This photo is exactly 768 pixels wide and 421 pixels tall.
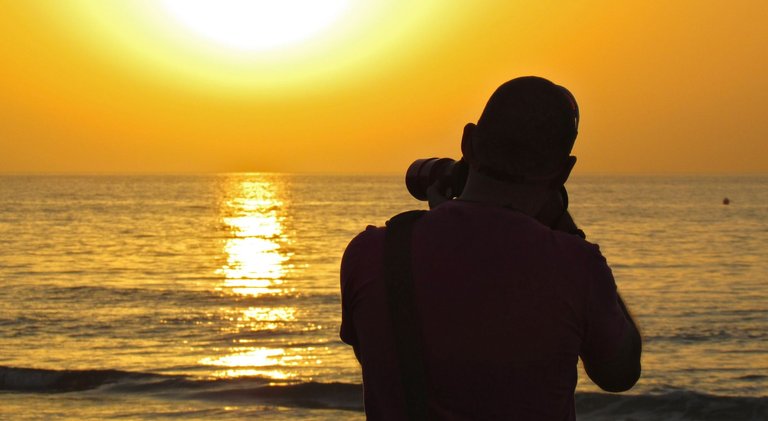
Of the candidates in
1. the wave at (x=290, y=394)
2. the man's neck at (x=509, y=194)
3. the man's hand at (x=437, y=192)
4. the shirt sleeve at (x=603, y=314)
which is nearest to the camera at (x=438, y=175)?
the man's hand at (x=437, y=192)

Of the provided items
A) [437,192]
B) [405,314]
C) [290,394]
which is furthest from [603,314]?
[290,394]

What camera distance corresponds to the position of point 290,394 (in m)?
13.0

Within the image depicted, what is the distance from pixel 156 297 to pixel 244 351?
8.27 m

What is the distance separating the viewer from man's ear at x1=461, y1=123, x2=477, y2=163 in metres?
2.30

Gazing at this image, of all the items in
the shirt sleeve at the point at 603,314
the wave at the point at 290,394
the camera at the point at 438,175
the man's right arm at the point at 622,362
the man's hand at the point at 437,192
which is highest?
the camera at the point at 438,175

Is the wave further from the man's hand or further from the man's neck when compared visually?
the man's neck

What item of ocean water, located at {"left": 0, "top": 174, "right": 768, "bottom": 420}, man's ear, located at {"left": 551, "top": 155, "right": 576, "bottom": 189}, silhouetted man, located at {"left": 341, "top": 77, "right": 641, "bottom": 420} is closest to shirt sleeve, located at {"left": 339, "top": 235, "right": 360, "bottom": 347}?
silhouetted man, located at {"left": 341, "top": 77, "right": 641, "bottom": 420}

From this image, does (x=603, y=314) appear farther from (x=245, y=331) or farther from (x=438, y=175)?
(x=245, y=331)

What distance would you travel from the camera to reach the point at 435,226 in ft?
7.25

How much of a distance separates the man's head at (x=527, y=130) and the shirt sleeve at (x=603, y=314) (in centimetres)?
23

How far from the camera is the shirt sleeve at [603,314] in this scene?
217cm

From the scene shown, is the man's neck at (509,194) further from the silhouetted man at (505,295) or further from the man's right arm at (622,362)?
the man's right arm at (622,362)

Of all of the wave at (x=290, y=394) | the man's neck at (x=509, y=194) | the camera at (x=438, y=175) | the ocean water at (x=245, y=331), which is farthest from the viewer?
the ocean water at (x=245, y=331)

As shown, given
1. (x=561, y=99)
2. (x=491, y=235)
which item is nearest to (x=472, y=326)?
(x=491, y=235)
